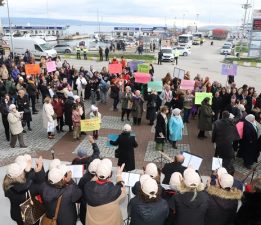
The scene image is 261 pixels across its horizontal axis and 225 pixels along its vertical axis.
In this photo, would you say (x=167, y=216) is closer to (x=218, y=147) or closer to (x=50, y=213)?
(x=50, y=213)

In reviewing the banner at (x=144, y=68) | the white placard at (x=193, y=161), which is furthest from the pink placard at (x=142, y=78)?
the white placard at (x=193, y=161)

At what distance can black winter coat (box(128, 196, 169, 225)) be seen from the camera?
4184 millimetres

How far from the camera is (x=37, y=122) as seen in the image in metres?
13.4

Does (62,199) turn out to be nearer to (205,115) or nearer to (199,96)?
(205,115)

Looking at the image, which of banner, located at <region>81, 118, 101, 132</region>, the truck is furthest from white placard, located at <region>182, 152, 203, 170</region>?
the truck

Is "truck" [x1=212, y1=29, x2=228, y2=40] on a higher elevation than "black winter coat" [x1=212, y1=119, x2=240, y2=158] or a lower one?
higher

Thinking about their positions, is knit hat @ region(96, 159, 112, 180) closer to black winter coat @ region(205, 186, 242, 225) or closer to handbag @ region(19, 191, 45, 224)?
handbag @ region(19, 191, 45, 224)

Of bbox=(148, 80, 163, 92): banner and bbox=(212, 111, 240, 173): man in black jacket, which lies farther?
bbox=(148, 80, 163, 92): banner

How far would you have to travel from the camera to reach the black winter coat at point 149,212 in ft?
13.7

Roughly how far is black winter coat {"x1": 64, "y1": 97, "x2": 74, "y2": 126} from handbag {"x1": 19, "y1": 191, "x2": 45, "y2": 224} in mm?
6930

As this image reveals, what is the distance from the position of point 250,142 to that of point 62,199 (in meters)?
6.83

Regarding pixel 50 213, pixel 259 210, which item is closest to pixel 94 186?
pixel 50 213

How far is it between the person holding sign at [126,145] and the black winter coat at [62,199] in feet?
10.2

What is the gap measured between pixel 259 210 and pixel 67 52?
132ft
